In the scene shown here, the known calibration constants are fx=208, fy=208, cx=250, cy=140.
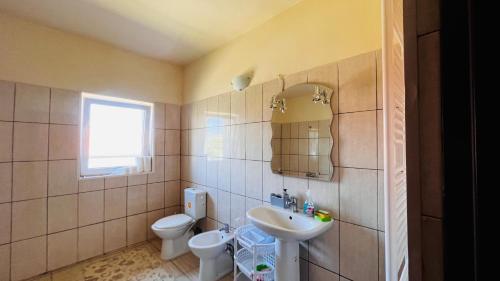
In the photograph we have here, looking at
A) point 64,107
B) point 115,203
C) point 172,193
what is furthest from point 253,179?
point 64,107

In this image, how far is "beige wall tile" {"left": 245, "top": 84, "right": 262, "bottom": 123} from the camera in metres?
1.98

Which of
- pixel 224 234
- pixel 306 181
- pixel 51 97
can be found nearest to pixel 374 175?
pixel 306 181

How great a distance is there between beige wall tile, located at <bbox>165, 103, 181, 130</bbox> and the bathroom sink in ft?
6.09

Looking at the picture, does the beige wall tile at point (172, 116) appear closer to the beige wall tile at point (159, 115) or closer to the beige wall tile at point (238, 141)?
the beige wall tile at point (159, 115)

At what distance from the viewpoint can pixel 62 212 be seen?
2.09 m

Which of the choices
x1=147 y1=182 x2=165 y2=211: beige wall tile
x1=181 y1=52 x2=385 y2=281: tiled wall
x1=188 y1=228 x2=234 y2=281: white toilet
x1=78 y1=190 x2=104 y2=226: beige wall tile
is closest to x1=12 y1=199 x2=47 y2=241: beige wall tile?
x1=78 y1=190 x2=104 y2=226: beige wall tile

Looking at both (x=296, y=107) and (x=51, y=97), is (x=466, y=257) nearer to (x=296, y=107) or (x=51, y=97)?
(x=296, y=107)

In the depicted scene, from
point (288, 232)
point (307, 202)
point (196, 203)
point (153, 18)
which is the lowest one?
point (196, 203)

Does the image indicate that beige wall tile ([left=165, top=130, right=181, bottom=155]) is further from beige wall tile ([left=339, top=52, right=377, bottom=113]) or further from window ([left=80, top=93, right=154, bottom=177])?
beige wall tile ([left=339, top=52, right=377, bottom=113])

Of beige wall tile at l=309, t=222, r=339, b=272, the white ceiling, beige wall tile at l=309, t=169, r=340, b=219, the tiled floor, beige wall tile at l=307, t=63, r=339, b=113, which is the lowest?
the tiled floor

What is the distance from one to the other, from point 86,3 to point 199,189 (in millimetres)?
2092

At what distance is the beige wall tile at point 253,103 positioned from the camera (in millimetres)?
1979

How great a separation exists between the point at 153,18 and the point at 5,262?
99.5 inches

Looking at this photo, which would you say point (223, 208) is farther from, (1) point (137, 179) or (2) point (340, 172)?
(2) point (340, 172)
